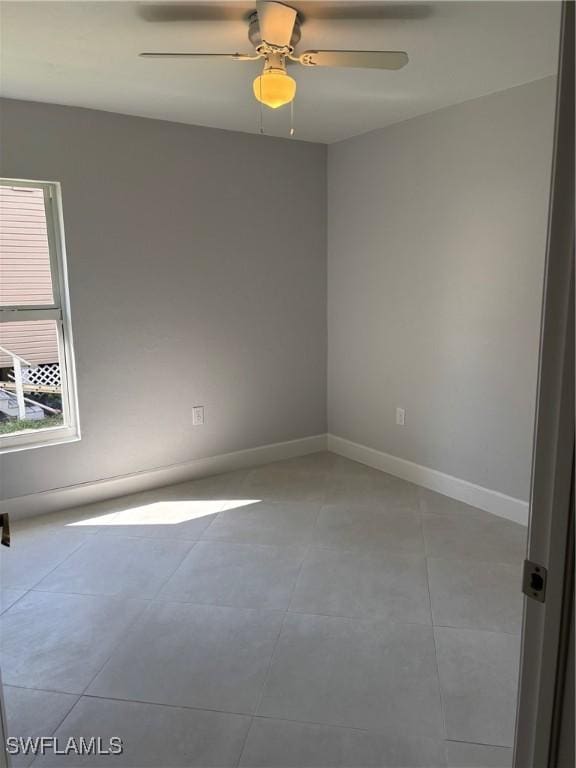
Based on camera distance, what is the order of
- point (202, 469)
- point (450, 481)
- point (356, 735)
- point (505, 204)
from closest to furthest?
point (356, 735) < point (505, 204) < point (450, 481) < point (202, 469)

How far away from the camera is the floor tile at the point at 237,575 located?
2.38 m

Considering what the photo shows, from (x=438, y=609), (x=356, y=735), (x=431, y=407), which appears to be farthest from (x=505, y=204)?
(x=356, y=735)

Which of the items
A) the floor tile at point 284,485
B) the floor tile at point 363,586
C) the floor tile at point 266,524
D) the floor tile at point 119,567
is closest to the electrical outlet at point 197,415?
the floor tile at point 284,485

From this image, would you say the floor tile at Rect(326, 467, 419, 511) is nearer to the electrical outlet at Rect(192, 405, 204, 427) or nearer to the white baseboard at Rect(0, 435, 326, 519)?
the white baseboard at Rect(0, 435, 326, 519)

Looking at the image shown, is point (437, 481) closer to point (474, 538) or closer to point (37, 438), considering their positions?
point (474, 538)

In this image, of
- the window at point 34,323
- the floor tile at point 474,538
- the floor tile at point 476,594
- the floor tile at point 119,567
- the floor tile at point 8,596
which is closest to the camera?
the floor tile at point 476,594

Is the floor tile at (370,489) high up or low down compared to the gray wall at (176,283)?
down

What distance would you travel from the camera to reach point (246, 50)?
2256 mm

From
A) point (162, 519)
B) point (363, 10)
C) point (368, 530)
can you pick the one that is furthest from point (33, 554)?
point (363, 10)

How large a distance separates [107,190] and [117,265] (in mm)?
432

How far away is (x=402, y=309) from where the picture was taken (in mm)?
3623

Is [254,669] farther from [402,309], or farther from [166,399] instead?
[402,309]

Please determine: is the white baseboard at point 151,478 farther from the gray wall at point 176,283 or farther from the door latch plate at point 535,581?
the door latch plate at point 535,581

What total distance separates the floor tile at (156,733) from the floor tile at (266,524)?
1.18 meters
